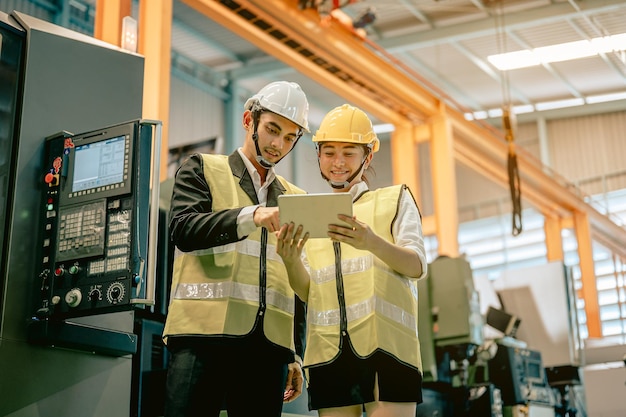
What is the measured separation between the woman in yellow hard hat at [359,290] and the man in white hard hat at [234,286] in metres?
0.11

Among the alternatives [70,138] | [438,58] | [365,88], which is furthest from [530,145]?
[70,138]

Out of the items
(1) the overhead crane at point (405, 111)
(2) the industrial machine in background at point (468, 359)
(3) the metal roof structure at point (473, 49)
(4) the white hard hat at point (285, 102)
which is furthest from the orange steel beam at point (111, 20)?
(3) the metal roof structure at point (473, 49)

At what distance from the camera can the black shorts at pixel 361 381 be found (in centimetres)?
229

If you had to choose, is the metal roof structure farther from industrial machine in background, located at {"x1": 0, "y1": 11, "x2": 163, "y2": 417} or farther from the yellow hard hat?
the yellow hard hat

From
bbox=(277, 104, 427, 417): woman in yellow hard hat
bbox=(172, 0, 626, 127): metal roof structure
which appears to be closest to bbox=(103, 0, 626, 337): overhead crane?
bbox=(172, 0, 626, 127): metal roof structure

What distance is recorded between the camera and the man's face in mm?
2641

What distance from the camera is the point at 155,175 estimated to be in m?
2.85

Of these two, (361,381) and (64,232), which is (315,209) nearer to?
(361,381)

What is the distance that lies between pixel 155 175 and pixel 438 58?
11355 mm

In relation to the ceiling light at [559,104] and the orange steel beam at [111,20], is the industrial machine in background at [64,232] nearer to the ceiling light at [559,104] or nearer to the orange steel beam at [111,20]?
the orange steel beam at [111,20]

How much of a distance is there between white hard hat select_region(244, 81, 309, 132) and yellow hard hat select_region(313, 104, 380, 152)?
0.29 ft

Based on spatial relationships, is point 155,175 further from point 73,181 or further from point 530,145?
point 530,145

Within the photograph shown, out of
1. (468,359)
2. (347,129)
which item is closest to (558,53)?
(468,359)

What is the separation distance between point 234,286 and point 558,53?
11.8 metres
